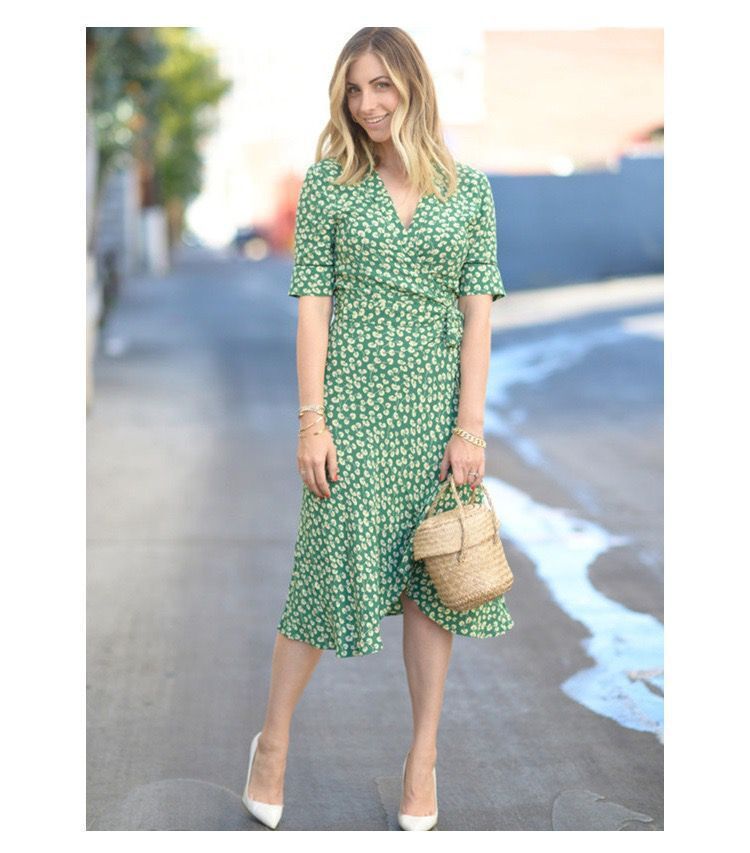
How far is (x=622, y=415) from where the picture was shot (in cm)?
989

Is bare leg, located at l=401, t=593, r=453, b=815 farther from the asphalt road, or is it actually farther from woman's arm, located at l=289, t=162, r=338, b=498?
woman's arm, located at l=289, t=162, r=338, b=498

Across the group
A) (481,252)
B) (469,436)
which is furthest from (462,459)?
(481,252)

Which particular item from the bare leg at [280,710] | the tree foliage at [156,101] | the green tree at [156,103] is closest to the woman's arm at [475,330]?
the bare leg at [280,710]

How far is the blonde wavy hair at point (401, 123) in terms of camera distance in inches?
117

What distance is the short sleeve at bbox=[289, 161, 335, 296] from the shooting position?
3.02 meters

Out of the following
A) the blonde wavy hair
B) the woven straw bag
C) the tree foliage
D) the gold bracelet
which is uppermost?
the tree foliage

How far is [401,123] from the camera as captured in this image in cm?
298

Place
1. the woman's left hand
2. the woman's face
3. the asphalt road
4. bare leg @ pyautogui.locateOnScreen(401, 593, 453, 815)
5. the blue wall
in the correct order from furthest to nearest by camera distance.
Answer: the blue wall
the asphalt road
bare leg @ pyautogui.locateOnScreen(401, 593, 453, 815)
the woman's left hand
the woman's face

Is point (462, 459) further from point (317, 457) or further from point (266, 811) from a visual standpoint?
point (266, 811)

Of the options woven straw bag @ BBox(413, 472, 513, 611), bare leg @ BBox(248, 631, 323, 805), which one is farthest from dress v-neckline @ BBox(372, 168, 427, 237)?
bare leg @ BBox(248, 631, 323, 805)

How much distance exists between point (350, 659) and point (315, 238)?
194 cm

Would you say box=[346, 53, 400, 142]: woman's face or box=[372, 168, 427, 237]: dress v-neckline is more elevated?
box=[346, 53, 400, 142]: woman's face

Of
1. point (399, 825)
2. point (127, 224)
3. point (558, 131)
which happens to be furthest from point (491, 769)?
point (127, 224)
